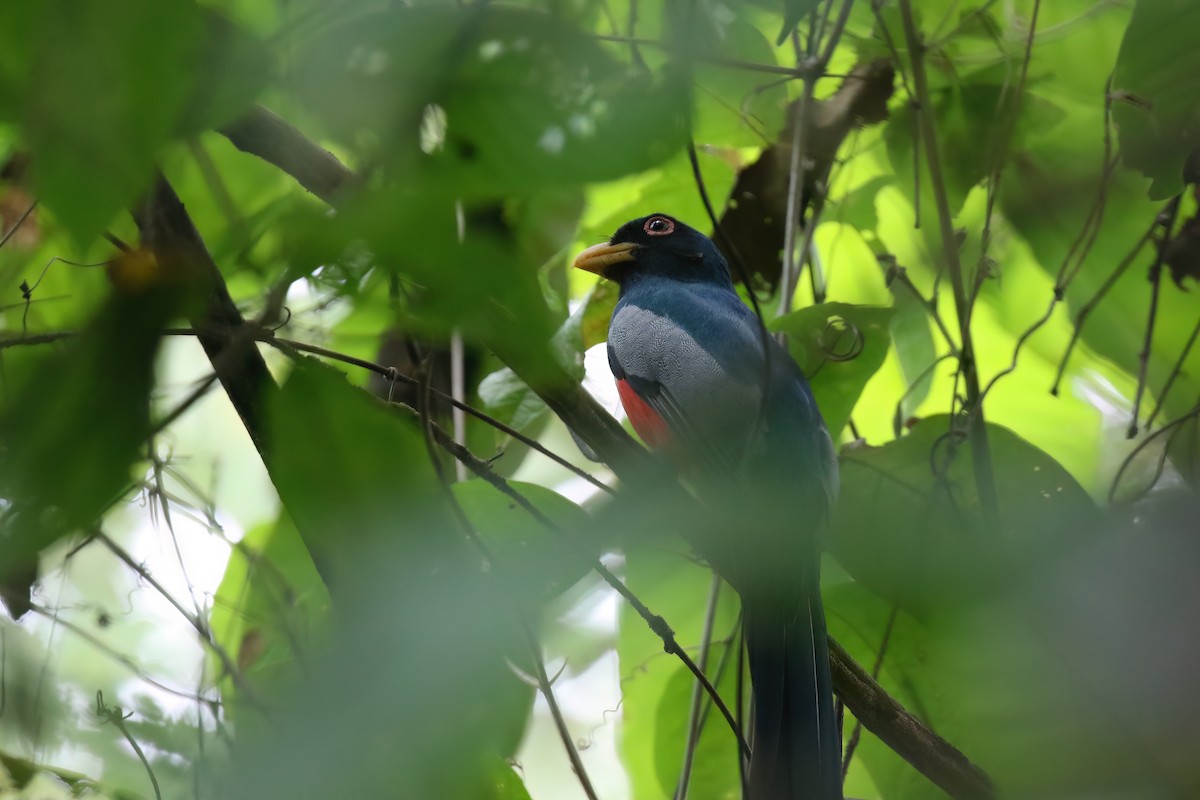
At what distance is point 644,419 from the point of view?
3154mm

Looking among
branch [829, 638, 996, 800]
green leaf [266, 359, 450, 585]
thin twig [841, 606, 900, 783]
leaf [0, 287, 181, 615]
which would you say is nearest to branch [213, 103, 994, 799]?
branch [829, 638, 996, 800]

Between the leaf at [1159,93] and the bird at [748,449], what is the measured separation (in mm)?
967

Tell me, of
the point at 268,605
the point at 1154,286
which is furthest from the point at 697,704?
the point at 1154,286

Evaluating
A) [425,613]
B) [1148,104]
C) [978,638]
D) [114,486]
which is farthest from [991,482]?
[114,486]

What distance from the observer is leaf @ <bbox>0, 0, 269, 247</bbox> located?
618mm

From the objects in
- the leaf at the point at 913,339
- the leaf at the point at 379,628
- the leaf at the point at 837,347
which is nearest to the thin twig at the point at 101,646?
the leaf at the point at 379,628

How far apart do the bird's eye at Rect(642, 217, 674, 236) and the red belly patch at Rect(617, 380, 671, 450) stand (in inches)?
35.2

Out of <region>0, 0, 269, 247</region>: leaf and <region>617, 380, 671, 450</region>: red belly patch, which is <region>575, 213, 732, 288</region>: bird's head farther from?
<region>0, 0, 269, 247</region>: leaf

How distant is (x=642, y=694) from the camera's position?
9.74ft

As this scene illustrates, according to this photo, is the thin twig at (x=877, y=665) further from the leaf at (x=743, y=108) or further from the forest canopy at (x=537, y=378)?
the leaf at (x=743, y=108)

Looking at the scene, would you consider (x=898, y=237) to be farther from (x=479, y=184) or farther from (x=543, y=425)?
A: (x=479, y=184)

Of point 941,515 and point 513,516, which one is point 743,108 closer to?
point 941,515

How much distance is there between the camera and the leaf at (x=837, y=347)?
277 cm

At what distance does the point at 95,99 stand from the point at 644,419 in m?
2.57
